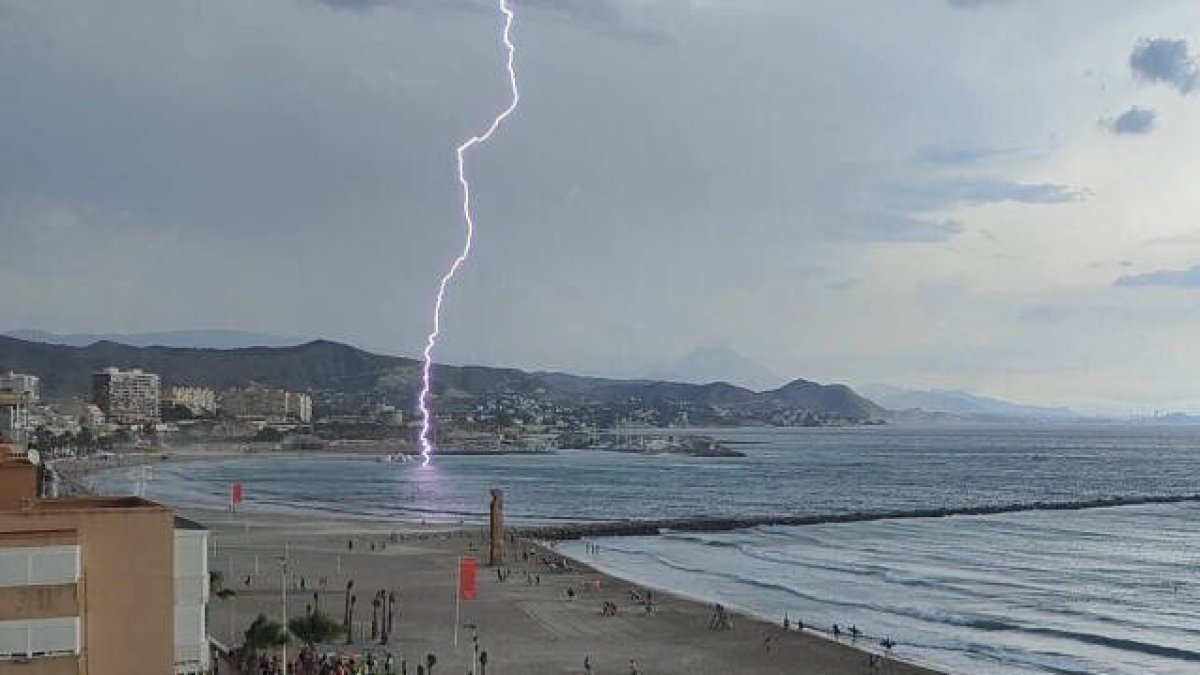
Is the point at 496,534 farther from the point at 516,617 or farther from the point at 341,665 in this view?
the point at 341,665

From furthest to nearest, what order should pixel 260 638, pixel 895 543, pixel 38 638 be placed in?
pixel 895 543 → pixel 260 638 → pixel 38 638

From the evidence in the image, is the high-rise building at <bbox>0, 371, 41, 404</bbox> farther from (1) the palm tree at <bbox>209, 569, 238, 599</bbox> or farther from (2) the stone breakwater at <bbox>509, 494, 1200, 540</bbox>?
(2) the stone breakwater at <bbox>509, 494, 1200, 540</bbox>

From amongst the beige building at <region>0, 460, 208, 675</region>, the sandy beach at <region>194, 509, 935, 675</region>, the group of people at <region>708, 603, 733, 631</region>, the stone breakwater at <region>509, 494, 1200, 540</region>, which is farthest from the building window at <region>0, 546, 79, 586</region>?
the stone breakwater at <region>509, 494, 1200, 540</region>

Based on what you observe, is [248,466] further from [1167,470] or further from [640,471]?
[1167,470]

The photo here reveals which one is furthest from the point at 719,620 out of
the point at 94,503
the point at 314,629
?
the point at 94,503

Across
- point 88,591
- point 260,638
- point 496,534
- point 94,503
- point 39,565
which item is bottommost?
point 496,534

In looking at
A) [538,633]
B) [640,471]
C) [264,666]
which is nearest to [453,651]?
[538,633]
